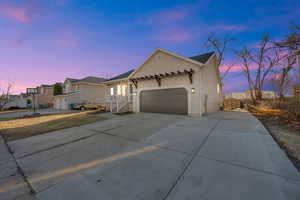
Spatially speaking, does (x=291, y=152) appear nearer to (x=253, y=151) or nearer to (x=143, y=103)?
(x=253, y=151)

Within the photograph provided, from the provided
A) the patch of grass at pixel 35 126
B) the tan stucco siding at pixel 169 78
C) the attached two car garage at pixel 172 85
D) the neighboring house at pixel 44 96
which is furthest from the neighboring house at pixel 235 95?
the neighboring house at pixel 44 96

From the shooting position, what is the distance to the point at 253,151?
324cm

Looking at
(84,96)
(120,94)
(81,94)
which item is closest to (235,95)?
(120,94)

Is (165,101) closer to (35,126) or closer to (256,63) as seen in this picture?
(35,126)

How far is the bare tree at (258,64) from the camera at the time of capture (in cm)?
1817

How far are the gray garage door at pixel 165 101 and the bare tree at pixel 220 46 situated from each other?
15.5 meters

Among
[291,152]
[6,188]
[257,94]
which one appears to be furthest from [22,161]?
[257,94]

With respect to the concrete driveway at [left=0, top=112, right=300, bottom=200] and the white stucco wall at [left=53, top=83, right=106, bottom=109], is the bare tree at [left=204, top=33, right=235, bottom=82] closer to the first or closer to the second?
the concrete driveway at [left=0, top=112, right=300, bottom=200]

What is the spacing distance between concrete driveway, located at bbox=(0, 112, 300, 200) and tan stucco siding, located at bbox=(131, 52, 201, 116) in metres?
4.80

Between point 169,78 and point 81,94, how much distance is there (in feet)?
62.2

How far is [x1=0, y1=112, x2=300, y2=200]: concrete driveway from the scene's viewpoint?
189cm

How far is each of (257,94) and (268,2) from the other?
14605 millimetres

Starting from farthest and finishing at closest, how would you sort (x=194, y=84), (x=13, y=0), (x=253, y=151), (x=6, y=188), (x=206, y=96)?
(x=206, y=96)
(x=194, y=84)
(x=13, y=0)
(x=253, y=151)
(x=6, y=188)

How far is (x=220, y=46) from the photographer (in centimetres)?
2047
